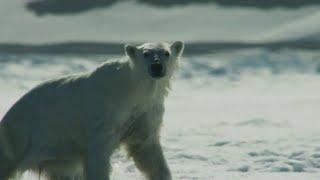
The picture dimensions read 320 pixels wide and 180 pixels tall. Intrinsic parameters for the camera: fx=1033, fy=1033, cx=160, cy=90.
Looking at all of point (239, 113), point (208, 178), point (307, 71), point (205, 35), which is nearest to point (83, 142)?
point (208, 178)

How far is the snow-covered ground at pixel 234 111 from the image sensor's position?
23.4ft

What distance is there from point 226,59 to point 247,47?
1776 mm

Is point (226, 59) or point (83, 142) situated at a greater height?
point (226, 59)

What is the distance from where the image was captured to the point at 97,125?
5121 millimetres

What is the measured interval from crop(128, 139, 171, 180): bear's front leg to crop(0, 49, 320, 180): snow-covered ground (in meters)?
0.47

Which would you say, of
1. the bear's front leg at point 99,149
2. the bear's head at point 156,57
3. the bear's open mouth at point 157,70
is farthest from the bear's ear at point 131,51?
the bear's front leg at point 99,149

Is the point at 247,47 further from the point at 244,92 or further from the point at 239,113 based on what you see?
the point at 239,113

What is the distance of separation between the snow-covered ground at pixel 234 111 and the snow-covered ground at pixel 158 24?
232 centimetres

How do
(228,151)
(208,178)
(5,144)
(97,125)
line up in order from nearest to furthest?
(97,125) → (5,144) → (208,178) → (228,151)

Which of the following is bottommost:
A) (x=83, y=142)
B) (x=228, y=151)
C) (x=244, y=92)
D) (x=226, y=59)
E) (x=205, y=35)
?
(x=83, y=142)

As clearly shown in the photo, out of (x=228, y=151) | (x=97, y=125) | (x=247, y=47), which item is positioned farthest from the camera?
(x=247, y=47)

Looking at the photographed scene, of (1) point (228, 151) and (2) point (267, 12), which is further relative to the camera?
(2) point (267, 12)

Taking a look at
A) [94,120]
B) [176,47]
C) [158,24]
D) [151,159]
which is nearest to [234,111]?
[151,159]

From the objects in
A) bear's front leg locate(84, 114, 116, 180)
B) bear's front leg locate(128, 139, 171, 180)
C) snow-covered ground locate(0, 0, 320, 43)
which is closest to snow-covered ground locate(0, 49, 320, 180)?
bear's front leg locate(128, 139, 171, 180)
